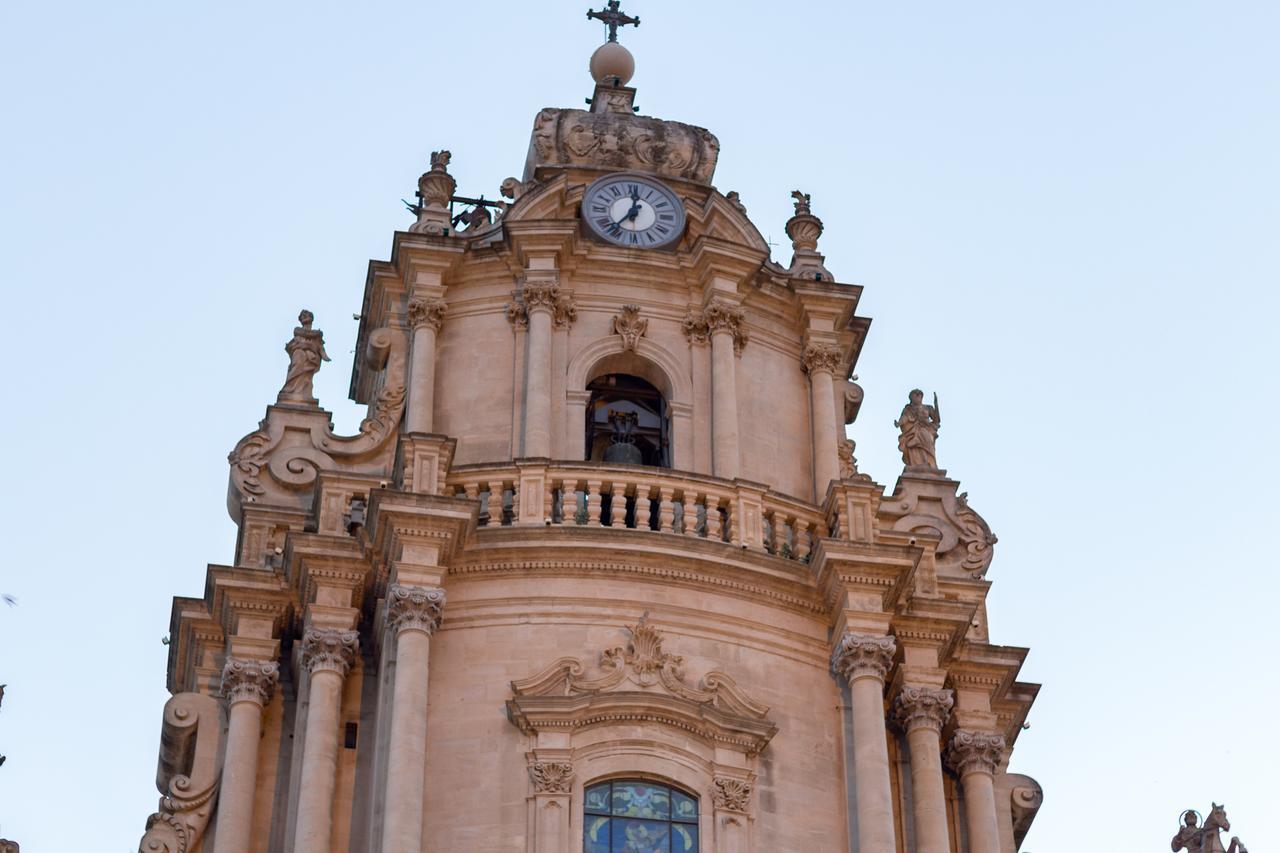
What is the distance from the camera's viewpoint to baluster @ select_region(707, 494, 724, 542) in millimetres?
28286

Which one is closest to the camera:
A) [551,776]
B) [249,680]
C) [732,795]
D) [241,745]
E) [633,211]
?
[551,776]

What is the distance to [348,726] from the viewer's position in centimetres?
2742

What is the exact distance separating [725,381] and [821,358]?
1400 millimetres

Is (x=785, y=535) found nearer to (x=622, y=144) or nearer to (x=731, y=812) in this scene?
(x=731, y=812)

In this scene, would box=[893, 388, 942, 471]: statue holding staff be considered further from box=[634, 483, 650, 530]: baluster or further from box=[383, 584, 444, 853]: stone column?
box=[383, 584, 444, 853]: stone column

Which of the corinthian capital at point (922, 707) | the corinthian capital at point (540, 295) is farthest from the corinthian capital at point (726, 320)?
the corinthian capital at point (922, 707)

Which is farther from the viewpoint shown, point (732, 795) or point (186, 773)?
point (186, 773)

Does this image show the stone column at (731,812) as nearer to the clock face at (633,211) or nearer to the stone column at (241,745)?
the stone column at (241,745)

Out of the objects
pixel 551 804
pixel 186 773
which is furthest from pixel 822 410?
pixel 186 773

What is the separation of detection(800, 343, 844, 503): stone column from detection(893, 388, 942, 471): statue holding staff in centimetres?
94

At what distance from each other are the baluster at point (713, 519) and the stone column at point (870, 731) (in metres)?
1.62

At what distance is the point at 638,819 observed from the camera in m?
26.5

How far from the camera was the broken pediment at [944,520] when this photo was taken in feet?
99.1

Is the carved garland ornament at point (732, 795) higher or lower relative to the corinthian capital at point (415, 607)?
lower
